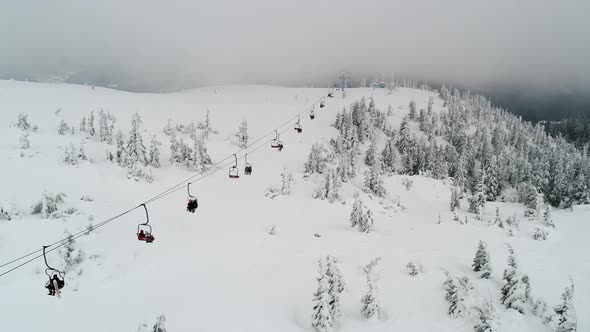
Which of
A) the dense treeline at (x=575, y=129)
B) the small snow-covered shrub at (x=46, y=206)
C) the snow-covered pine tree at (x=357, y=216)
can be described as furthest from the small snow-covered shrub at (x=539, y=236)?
the dense treeline at (x=575, y=129)

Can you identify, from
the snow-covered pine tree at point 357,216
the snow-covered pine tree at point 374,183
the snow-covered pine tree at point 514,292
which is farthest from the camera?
the snow-covered pine tree at point 374,183

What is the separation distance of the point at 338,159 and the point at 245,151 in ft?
52.6

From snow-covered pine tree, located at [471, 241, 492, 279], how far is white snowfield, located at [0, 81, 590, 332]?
688 millimetres

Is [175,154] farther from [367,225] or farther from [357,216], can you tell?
[367,225]

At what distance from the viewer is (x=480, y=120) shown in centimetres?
10188

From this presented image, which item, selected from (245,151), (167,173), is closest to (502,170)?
(245,151)

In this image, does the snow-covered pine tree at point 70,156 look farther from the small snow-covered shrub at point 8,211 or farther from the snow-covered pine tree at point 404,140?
the snow-covered pine tree at point 404,140

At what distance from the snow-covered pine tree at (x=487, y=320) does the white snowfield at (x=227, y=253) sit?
531mm

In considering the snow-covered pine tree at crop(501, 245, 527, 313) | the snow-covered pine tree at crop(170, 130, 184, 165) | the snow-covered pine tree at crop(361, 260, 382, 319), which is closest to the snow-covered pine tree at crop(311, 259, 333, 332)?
the snow-covered pine tree at crop(361, 260, 382, 319)

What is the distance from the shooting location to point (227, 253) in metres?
20.3

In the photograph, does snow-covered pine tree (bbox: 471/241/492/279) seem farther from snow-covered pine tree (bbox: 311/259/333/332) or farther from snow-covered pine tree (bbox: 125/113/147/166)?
snow-covered pine tree (bbox: 125/113/147/166)

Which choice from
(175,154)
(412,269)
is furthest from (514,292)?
(175,154)

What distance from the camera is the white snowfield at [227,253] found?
14.4m

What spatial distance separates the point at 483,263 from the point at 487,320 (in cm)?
664
